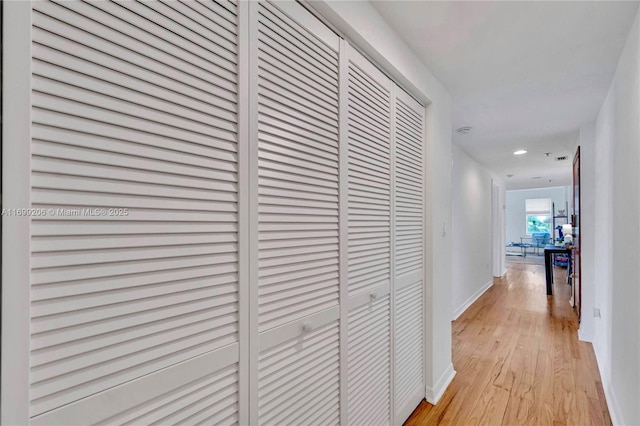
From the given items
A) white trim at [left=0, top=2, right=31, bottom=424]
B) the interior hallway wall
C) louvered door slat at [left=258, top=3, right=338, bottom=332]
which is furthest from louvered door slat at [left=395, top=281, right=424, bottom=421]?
the interior hallway wall

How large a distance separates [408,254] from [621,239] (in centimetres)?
125

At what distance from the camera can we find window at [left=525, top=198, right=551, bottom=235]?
38.9 feet

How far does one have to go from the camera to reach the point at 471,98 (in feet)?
8.81

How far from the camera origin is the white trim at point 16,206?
0.56 m

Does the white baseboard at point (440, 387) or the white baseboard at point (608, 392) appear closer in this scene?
the white baseboard at point (608, 392)

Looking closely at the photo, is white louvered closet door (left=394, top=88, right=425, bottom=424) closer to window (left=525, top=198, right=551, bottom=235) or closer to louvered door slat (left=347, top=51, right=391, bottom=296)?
louvered door slat (left=347, top=51, right=391, bottom=296)

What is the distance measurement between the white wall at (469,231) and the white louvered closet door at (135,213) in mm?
3269

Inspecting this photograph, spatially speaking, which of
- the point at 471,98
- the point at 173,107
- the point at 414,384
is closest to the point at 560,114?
the point at 471,98

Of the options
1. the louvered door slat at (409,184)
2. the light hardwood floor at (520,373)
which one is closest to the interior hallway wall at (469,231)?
the light hardwood floor at (520,373)

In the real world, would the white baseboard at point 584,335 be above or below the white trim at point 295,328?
below

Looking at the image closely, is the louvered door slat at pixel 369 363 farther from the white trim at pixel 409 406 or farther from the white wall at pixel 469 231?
the white wall at pixel 469 231

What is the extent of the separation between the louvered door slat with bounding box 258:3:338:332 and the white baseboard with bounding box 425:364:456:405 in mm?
1441

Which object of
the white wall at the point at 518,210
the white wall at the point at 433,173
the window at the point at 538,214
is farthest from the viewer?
the white wall at the point at 518,210

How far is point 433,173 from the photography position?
2.29 m
